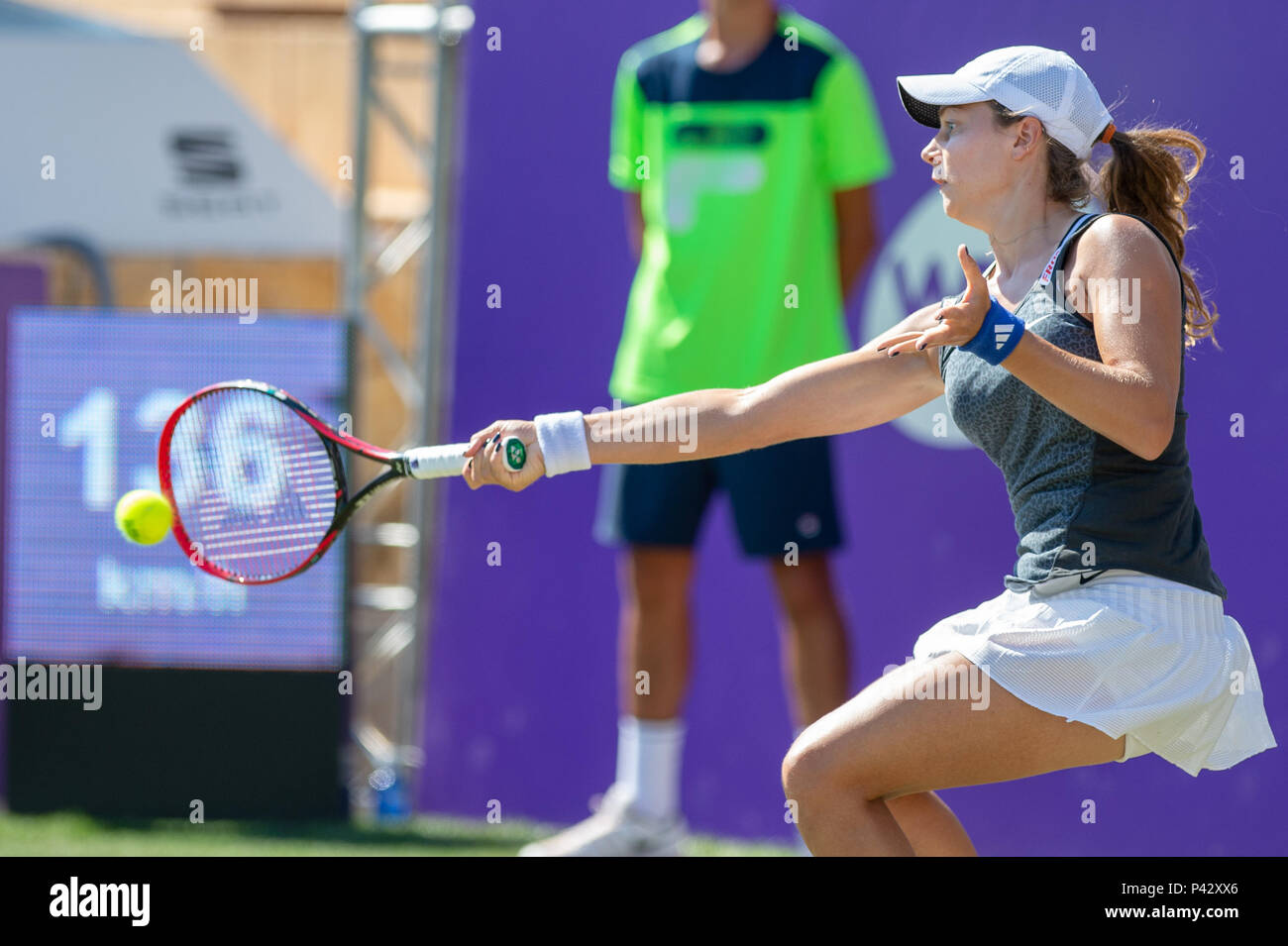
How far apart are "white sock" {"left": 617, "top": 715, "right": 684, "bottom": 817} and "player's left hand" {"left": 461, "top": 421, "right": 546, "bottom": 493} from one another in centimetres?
163

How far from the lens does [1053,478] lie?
2.77 m

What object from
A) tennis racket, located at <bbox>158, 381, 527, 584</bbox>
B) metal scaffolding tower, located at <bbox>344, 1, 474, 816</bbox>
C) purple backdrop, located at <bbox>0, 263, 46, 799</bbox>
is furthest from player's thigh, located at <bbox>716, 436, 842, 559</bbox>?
purple backdrop, located at <bbox>0, 263, 46, 799</bbox>

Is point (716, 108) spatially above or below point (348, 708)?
above

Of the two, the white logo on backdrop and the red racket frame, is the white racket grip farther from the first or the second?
the white logo on backdrop

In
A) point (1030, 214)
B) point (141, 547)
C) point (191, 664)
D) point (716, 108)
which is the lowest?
point (191, 664)

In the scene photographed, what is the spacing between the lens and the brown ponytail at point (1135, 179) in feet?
9.39

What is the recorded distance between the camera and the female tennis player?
8.45ft

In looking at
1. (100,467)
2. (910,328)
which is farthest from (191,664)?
(910,328)

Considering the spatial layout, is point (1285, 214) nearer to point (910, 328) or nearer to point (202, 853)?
point (910, 328)

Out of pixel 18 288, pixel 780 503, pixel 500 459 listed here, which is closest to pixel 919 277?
pixel 780 503

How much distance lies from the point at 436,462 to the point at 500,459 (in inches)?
6.2

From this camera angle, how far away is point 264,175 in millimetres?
6312

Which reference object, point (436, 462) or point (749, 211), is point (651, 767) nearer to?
point (749, 211)
